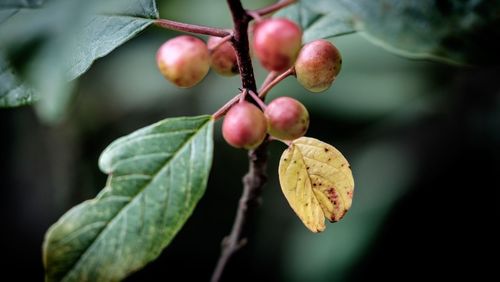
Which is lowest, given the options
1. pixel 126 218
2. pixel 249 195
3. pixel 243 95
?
pixel 249 195

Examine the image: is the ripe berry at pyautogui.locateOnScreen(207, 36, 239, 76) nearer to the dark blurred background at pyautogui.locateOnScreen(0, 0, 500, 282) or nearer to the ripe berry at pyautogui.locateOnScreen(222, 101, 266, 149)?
the ripe berry at pyautogui.locateOnScreen(222, 101, 266, 149)

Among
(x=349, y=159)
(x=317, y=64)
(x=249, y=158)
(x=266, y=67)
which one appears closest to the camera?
(x=266, y=67)

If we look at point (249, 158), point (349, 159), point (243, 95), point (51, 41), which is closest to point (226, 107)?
point (243, 95)

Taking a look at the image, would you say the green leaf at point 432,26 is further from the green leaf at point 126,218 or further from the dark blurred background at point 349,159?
the dark blurred background at point 349,159

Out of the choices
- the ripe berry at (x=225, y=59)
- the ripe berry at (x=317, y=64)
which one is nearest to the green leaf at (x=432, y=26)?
the ripe berry at (x=317, y=64)

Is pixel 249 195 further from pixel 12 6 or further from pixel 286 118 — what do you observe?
pixel 12 6

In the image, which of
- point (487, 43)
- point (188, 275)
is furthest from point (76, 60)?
point (188, 275)

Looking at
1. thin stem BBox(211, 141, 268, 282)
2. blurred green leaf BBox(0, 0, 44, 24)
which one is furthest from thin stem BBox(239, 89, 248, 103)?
blurred green leaf BBox(0, 0, 44, 24)
